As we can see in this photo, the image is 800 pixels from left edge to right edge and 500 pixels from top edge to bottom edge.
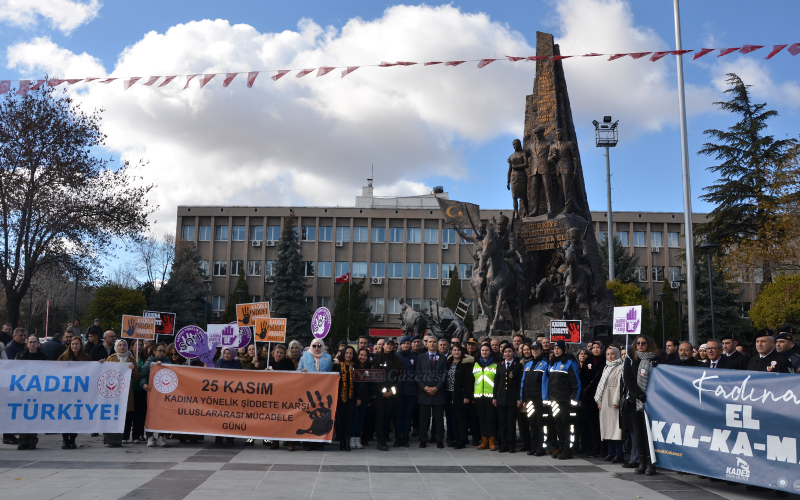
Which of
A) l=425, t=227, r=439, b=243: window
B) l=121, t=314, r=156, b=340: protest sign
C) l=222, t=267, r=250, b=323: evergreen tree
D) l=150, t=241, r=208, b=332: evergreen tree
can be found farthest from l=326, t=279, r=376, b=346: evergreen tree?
l=121, t=314, r=156, b=340: protest sign

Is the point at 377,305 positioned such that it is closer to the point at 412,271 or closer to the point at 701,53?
the point at 412,271

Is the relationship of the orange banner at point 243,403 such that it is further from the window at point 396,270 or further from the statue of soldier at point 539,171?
the window at point 396,270

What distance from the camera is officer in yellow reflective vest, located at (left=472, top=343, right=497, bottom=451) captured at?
37.3 ft

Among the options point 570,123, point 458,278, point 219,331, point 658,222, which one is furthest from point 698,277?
point 219,331

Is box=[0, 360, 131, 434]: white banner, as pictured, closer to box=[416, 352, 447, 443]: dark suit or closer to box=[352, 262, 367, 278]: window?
box=[416, 352, 447, 443]: dark suit

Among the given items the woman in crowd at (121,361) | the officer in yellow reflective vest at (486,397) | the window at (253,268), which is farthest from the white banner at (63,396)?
the window at (253,268)

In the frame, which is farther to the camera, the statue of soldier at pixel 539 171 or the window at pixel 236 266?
the window at pixel 236 266

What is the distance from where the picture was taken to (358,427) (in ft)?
37.5

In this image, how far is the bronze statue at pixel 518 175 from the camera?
68.8 feet

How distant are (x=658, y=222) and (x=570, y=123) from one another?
42.8 meters

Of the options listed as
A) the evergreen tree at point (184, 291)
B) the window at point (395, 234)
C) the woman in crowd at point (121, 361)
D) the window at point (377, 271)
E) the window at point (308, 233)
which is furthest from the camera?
the window at point (308, 233)

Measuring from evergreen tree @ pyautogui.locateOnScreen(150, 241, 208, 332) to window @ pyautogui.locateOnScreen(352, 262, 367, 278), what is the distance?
43.0 ft

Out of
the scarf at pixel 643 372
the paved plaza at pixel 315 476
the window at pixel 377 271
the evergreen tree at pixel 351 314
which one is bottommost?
the paved plaza at pixel 315 476

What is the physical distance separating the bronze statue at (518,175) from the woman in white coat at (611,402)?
11.4m
